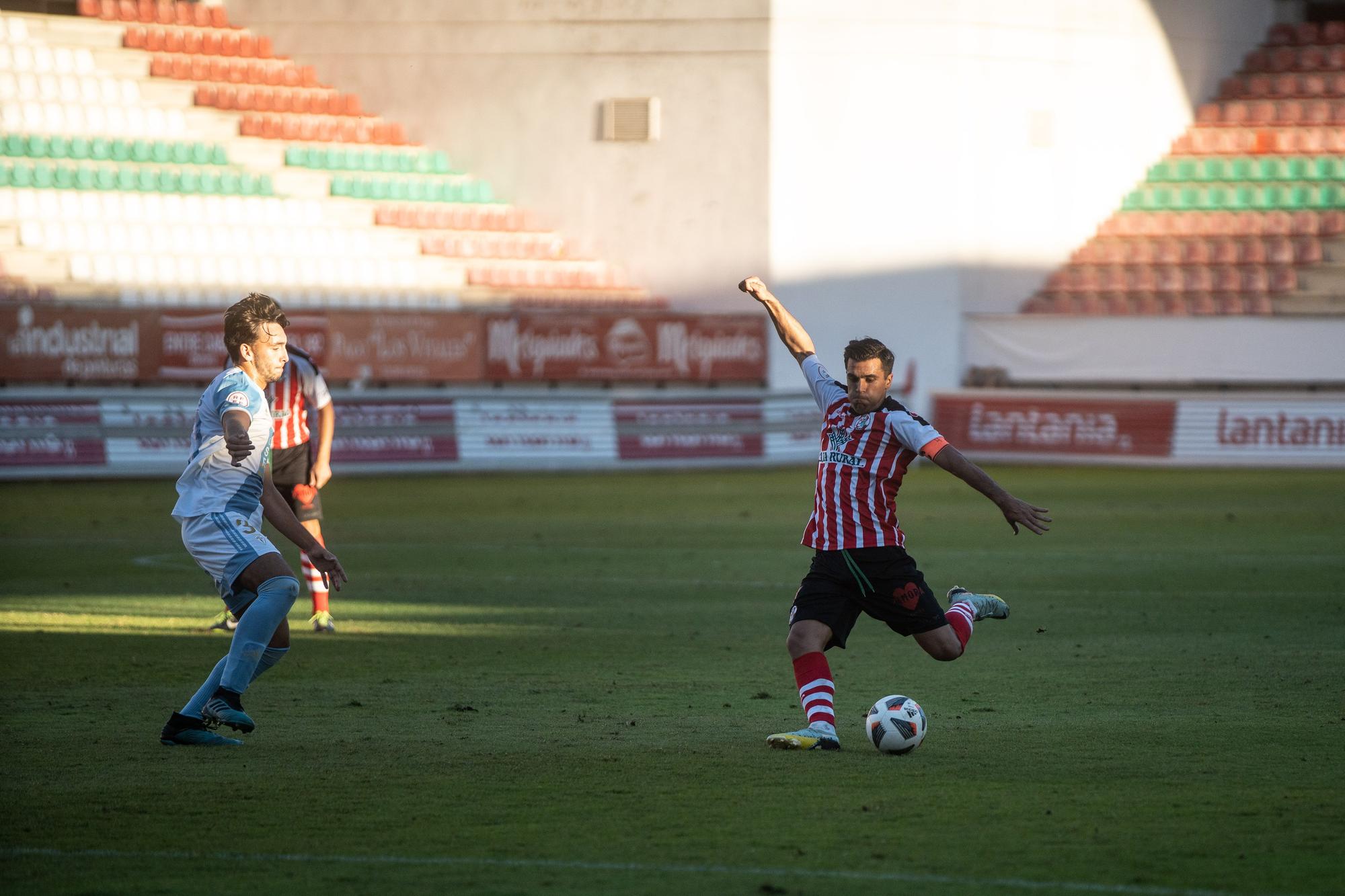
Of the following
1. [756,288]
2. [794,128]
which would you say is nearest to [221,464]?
[756,288]

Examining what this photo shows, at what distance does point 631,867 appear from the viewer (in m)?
5.38

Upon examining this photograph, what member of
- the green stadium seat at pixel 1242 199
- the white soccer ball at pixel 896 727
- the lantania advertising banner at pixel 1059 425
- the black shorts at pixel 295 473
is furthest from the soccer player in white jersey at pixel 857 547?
the green stadium seat at pixel 1242 199

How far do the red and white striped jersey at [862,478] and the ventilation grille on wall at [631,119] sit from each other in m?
24.3

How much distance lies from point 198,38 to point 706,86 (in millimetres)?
9293

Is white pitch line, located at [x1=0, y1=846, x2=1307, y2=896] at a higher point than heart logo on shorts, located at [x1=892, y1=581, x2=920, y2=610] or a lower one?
lower

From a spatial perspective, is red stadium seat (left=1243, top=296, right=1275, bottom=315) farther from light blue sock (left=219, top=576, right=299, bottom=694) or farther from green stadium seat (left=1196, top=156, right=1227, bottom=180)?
light blue sock (left=219, top=576, right=299, bottom=694)

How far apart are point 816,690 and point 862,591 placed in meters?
0.47

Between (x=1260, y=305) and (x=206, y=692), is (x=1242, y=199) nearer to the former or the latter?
(x=1260, y=305)

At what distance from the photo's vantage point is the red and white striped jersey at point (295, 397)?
1156cm

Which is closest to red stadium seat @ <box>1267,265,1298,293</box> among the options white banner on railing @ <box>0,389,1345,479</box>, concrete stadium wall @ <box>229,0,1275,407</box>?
concrete stadium wall @ <box>229,0,1275,407</box>

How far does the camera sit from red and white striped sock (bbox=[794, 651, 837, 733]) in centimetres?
738

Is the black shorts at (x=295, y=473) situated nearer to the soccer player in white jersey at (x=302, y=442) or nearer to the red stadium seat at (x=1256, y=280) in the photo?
the soccer player in white jersey at (x=302, y=442)

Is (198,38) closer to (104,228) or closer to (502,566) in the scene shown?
(104,228)

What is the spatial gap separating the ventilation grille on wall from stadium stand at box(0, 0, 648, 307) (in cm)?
218
